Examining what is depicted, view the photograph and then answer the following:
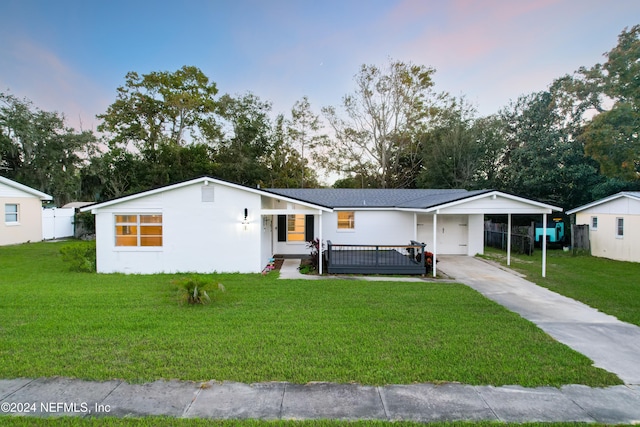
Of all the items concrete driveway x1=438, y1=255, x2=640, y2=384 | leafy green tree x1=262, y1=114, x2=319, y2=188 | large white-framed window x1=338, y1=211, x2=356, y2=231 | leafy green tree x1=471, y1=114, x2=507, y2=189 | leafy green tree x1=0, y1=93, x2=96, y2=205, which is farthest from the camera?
leafy green tree x1=262, y1=114, x2=319, y2=188

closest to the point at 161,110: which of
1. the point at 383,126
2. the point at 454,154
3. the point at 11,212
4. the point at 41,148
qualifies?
the point at 41,148

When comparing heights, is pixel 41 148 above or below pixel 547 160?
above

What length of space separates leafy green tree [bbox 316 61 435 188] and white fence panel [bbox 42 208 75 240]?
1996 centimetres

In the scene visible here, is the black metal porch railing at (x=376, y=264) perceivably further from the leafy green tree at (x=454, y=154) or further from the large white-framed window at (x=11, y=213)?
the large white-framed window at (x=11, y=213)

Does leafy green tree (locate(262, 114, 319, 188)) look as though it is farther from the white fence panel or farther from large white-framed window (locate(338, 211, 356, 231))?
large white-framed window (locate(338, 211, 356, 231))

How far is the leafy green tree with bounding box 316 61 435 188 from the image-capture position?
30.2 metres

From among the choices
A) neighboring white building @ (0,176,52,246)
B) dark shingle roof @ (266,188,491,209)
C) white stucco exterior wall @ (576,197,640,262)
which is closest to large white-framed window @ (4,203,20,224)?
neighboring white building @ (0,176,52,246)

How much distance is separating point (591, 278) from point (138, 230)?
1494 centimetres

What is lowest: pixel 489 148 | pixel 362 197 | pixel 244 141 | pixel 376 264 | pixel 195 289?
pixel 376 264

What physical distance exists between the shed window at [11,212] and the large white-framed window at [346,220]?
18.2m

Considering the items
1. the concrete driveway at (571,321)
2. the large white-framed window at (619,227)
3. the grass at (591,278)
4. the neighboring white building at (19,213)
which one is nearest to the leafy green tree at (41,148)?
the neighboring white building at (19,213)

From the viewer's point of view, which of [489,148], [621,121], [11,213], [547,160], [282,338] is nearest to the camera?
[282,338]

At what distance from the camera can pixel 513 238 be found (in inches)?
698

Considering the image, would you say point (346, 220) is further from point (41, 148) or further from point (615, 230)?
point (41, 148)
